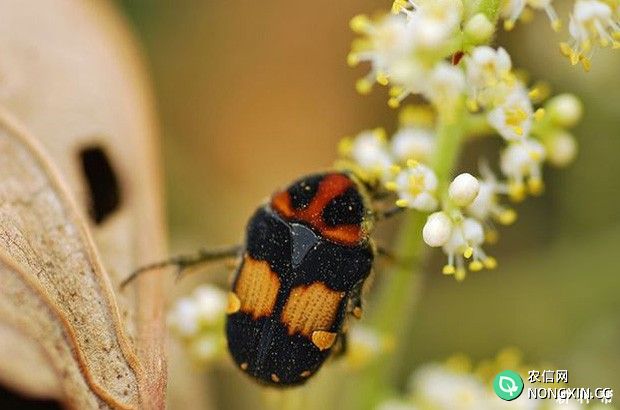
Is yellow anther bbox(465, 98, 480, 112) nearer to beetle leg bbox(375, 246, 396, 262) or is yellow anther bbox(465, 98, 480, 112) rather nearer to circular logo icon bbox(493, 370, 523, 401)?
beetle leg bbox(375, 246, 396, 262)

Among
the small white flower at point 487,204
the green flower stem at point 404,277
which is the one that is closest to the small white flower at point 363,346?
the green flower stem at point 404,277

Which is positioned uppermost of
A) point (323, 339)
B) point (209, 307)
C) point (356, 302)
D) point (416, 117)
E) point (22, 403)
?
point (416, 117)

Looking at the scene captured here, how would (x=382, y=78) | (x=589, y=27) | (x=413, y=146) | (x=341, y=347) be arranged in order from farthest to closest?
1. (x=413, y=146)
2. (x=341, y=347)
3. (x=382, y=78)
4. (x=589, y=27)

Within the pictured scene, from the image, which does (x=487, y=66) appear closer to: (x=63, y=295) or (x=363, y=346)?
(x=363, y=346)

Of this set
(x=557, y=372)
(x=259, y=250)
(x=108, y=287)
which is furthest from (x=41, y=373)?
(x=557, y=372)

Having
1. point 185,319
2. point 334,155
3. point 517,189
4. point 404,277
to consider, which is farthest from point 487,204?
point 334,155

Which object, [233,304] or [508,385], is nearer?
[233,304]

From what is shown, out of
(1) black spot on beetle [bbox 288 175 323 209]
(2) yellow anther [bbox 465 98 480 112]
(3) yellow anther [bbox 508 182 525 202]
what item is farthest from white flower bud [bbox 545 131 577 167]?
(1) black spot on beetle [bbox 288 175 323 209]
